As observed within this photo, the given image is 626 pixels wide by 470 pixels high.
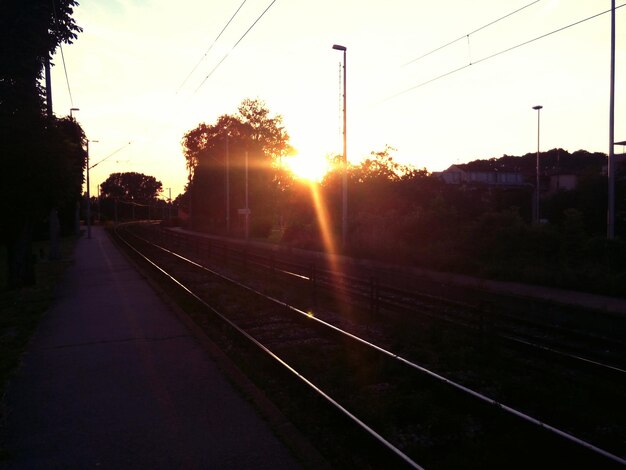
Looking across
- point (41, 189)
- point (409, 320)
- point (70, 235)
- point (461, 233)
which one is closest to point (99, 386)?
point (409, 320)

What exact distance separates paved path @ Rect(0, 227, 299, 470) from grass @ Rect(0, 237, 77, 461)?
7.7 inches

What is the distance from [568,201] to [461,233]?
24.9 m

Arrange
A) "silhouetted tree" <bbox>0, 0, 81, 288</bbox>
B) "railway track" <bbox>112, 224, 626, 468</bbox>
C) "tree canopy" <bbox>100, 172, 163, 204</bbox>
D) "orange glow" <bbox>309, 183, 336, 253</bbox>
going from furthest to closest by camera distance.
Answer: "tree canopy" <bbox>100, 172, 163, 204</bbox>, "orange glow" <bbox>309, 183, 336, 253</bbox>, "silhouetted tree" <bbox>0, 0, 81, 288</bbox>, "railway track" <bbox>112, 224, 626, 468</bbox>

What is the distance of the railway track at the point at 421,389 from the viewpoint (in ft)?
17.3

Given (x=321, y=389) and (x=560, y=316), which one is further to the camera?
(x=560, y=316)

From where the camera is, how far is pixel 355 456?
5.43m

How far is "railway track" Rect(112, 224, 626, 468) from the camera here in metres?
5.28

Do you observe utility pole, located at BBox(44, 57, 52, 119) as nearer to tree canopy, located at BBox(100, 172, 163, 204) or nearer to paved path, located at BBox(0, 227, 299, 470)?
paved path, located at BBox(0, 227, 299, 470)

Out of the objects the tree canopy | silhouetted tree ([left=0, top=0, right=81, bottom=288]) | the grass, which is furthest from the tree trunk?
the tree canopy

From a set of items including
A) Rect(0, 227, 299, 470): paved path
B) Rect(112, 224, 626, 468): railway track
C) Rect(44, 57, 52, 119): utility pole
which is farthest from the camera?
Rect(44, 57, 52, 119): utility pole

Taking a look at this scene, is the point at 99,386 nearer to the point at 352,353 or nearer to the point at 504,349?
the point at 352,353

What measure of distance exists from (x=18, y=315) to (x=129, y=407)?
28.6 feet

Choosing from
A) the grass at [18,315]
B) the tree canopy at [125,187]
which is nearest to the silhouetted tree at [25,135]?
the grass at [18,315]

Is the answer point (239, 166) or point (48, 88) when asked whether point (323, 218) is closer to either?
point (48, 88)
